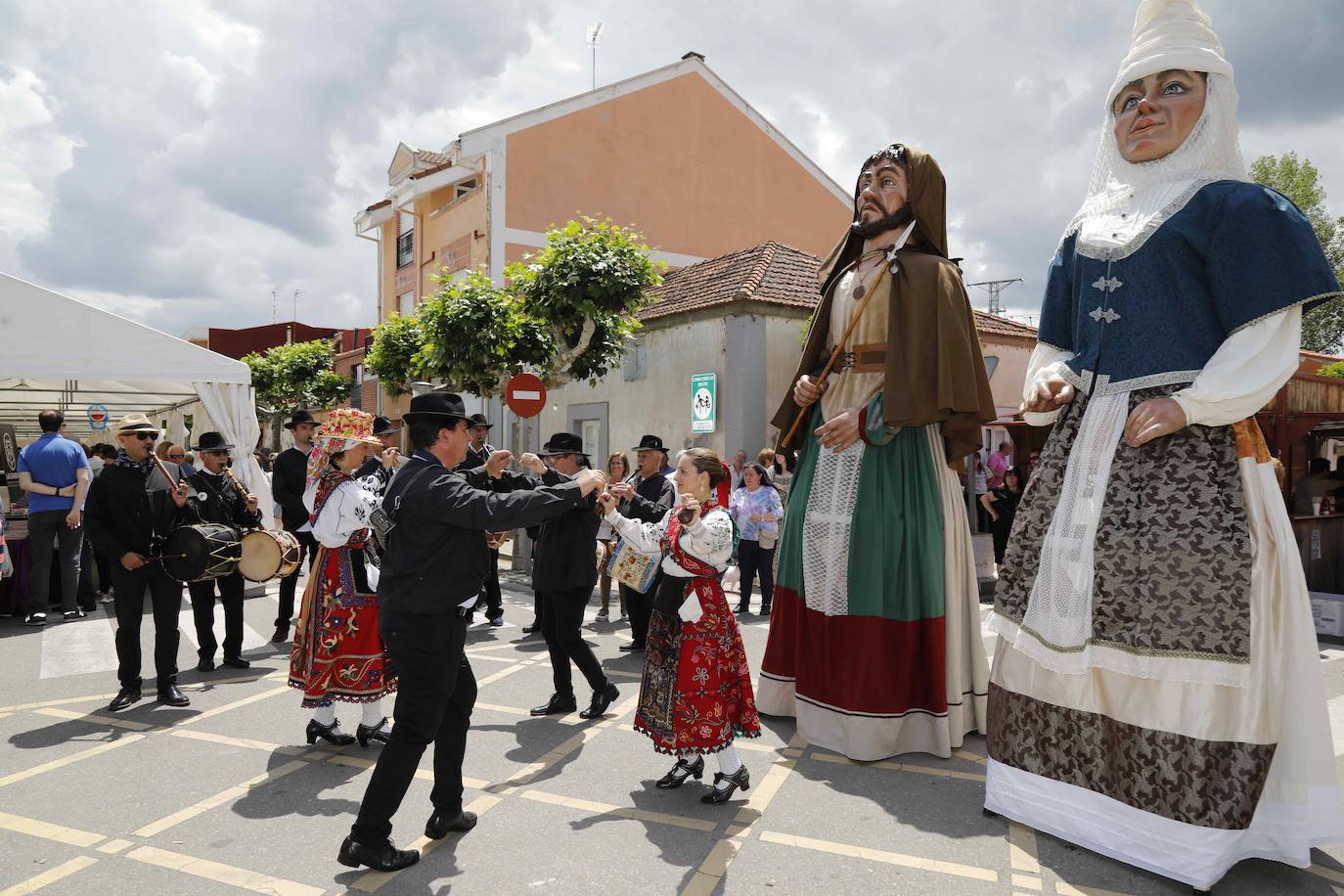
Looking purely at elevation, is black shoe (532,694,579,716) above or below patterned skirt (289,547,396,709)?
below

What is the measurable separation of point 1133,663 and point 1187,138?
2077 millimetres

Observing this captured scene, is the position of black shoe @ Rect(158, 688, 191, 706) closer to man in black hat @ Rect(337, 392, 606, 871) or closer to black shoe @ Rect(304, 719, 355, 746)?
black shoe @ Rect(304, 719, 355, 746)

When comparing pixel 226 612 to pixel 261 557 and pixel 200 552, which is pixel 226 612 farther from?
pixel 200 552

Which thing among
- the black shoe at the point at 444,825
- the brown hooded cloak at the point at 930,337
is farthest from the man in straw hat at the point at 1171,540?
the black shoe at the point at 444,825

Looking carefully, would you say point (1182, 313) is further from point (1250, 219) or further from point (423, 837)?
point (423, 837)

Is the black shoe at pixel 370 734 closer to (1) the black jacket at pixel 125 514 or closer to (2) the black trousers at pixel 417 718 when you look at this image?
(2) the black trousers at pixel 417 718

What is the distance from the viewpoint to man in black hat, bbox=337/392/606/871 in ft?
10.6

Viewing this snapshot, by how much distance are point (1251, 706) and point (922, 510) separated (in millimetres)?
1731

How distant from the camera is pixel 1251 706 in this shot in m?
2.95

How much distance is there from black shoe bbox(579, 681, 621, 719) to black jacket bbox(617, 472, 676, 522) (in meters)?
1.10

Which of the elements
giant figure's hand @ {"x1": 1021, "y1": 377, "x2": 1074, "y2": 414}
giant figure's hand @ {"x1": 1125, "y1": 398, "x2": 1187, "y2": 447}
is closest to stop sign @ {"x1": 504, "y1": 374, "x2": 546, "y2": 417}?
giant figure's hand @ {"x1": 1021, "y1": 377, "x2": 1074, "y2": 414}

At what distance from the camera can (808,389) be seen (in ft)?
15.6

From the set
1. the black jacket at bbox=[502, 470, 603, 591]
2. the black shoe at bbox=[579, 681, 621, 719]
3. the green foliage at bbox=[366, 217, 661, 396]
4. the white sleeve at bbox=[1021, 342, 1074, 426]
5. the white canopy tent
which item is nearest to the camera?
the white sleeve at bbox=[1021, 342, 1074, 426]

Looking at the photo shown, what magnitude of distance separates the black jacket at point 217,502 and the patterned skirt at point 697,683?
4080 mm
